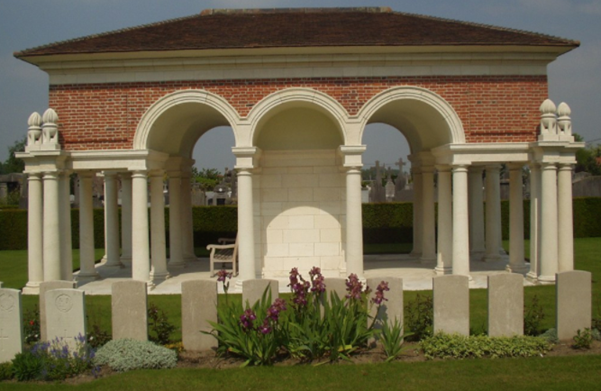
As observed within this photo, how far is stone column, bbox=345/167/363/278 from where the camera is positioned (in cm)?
1266

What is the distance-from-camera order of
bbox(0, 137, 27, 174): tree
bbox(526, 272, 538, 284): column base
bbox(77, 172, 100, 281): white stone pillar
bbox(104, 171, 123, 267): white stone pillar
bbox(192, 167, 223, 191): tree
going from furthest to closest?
bbox(0, 137, 27, 174): tree, bbox(192, 167, 223, 191): tree, bbox(104, 171, 123, 267): white stone pillar, bbox(77, 172, 100, 281): white stone pillar, bbox(526, 272, 538, 284): column base

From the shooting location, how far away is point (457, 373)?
23.3 ft

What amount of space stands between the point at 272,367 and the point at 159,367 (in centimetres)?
158

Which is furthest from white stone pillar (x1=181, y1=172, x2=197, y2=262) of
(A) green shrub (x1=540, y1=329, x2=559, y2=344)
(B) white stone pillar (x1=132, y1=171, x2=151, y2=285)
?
(A) green shrub (x1=540, y1=329, x2=559, y2=344)

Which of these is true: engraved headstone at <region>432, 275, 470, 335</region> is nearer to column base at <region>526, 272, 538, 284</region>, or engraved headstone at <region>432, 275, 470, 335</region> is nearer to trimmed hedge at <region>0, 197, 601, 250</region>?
column base at <region>526, 272, 538, 284</region>

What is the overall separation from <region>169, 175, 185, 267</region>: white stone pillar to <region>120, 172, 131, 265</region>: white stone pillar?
154 centimetres

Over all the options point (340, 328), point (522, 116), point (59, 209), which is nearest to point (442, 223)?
point (522, 116)

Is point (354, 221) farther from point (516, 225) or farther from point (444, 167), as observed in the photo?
point (516, 225)

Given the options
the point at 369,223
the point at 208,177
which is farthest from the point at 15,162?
the point at 369,223

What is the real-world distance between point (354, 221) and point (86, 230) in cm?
745

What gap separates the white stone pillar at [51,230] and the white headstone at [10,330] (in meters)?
4.95

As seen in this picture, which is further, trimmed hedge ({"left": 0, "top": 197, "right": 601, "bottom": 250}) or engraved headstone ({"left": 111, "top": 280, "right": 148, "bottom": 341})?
trimmed hedge ({"left": 0, "top": 197, "right": 601, "bottom": 250})

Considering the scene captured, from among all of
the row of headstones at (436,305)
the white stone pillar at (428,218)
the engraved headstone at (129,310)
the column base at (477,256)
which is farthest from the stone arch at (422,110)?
the engraved headstone at (129,310)

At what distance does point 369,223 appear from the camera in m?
25.6
